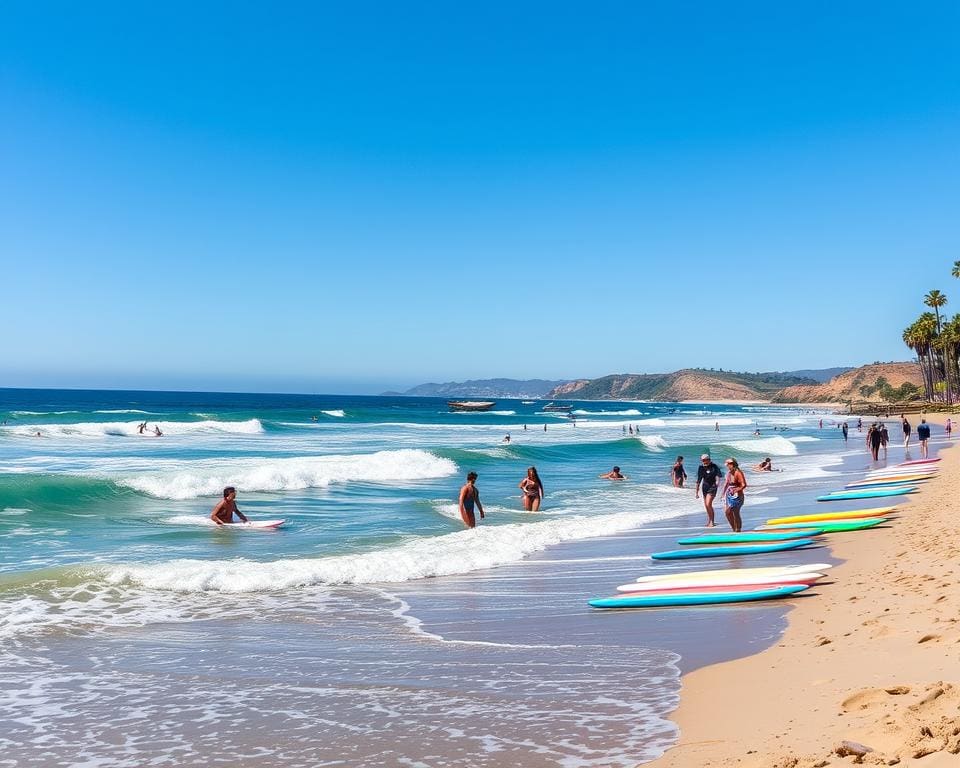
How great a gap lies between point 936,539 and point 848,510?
5.59 m


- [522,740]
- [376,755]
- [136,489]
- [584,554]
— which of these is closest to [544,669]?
[522,740]

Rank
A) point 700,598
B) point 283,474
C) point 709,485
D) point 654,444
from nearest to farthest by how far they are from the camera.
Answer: point 700,598 < point 709,485 < point 283,474 < point 654,444

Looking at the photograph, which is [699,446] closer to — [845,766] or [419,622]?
[419,622]

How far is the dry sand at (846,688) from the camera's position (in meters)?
3.97

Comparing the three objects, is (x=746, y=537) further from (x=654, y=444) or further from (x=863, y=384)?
(x=863, y=384)

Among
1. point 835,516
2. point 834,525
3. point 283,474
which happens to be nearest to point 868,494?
point 835,516

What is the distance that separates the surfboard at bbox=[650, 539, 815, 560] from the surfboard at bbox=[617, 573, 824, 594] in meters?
2.45

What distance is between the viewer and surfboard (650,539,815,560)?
12.3 m

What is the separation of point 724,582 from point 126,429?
2329 inches

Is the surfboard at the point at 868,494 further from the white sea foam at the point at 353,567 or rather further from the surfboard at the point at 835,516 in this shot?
the white sea foam at the point at 353,567

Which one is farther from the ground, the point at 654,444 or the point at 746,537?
the point at 746,537

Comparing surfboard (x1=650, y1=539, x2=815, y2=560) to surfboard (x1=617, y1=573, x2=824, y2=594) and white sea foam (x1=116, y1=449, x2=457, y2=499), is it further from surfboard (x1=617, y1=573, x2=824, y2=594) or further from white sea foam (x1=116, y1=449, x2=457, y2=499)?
white sea foam (x1=116, y1=449, x2=457, y2=499)

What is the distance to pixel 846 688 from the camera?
5.09 m

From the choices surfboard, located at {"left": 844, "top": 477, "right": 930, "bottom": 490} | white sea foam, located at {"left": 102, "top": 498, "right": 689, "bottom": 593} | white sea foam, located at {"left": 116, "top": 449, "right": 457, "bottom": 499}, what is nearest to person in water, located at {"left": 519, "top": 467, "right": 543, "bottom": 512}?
white sea foam, located at {"left": 102, "top": 498, "right": 689, "bottom": 593}
